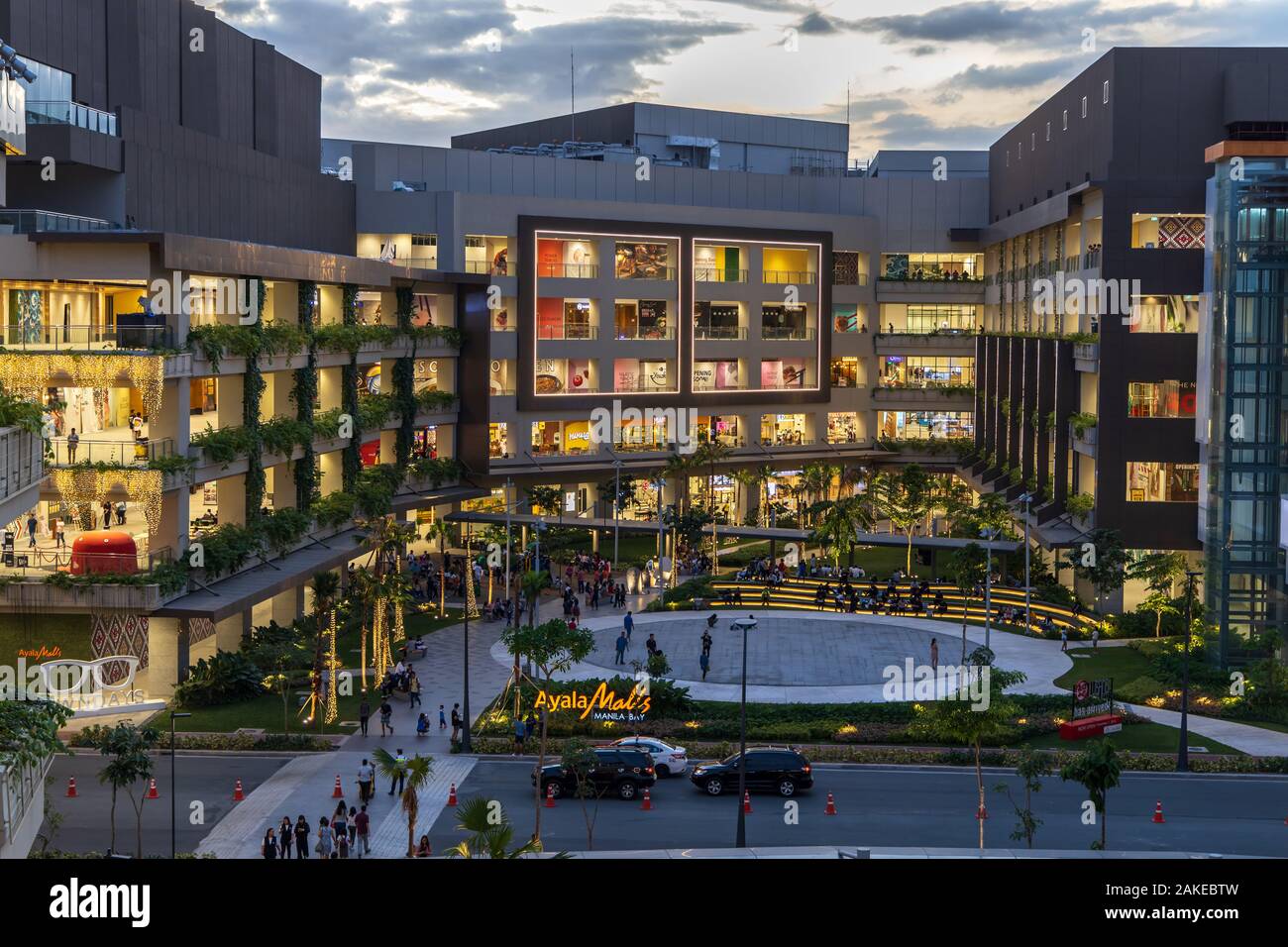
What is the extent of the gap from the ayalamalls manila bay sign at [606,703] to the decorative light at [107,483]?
16198 mm

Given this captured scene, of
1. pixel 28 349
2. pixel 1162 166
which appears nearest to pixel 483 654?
pixel 28 349

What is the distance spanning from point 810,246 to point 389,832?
253ft

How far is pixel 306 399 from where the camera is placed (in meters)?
70.4

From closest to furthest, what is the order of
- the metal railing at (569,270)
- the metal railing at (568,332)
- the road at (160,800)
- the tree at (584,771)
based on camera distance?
the tree at (584,771)
the road at (160,800)
the metal railing at (568,332)
the metal railing at (569,270)

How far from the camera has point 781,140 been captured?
422ft

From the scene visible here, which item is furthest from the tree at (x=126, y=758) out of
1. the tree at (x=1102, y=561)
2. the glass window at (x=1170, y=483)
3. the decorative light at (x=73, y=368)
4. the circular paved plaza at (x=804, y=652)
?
the glass window at (x=1170, y=483)

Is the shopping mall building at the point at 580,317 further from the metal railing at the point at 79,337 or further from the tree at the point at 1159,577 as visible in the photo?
the tree at the point at 1159,577

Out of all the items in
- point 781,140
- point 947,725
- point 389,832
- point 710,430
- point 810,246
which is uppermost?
point 781,140

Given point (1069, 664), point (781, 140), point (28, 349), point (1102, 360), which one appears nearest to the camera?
point (28, 349)

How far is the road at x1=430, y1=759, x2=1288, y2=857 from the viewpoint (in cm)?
3888

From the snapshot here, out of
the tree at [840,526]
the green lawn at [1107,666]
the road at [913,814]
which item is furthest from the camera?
the tree at [840,526]

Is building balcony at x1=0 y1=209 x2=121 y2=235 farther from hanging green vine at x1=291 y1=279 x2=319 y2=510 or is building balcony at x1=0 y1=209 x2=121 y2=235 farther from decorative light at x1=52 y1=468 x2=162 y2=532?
hanging green vine at x1=291 y1=279 x2=319 y2=510

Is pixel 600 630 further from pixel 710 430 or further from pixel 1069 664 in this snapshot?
pixel 710 430

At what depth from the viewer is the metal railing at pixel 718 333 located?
10544cm
